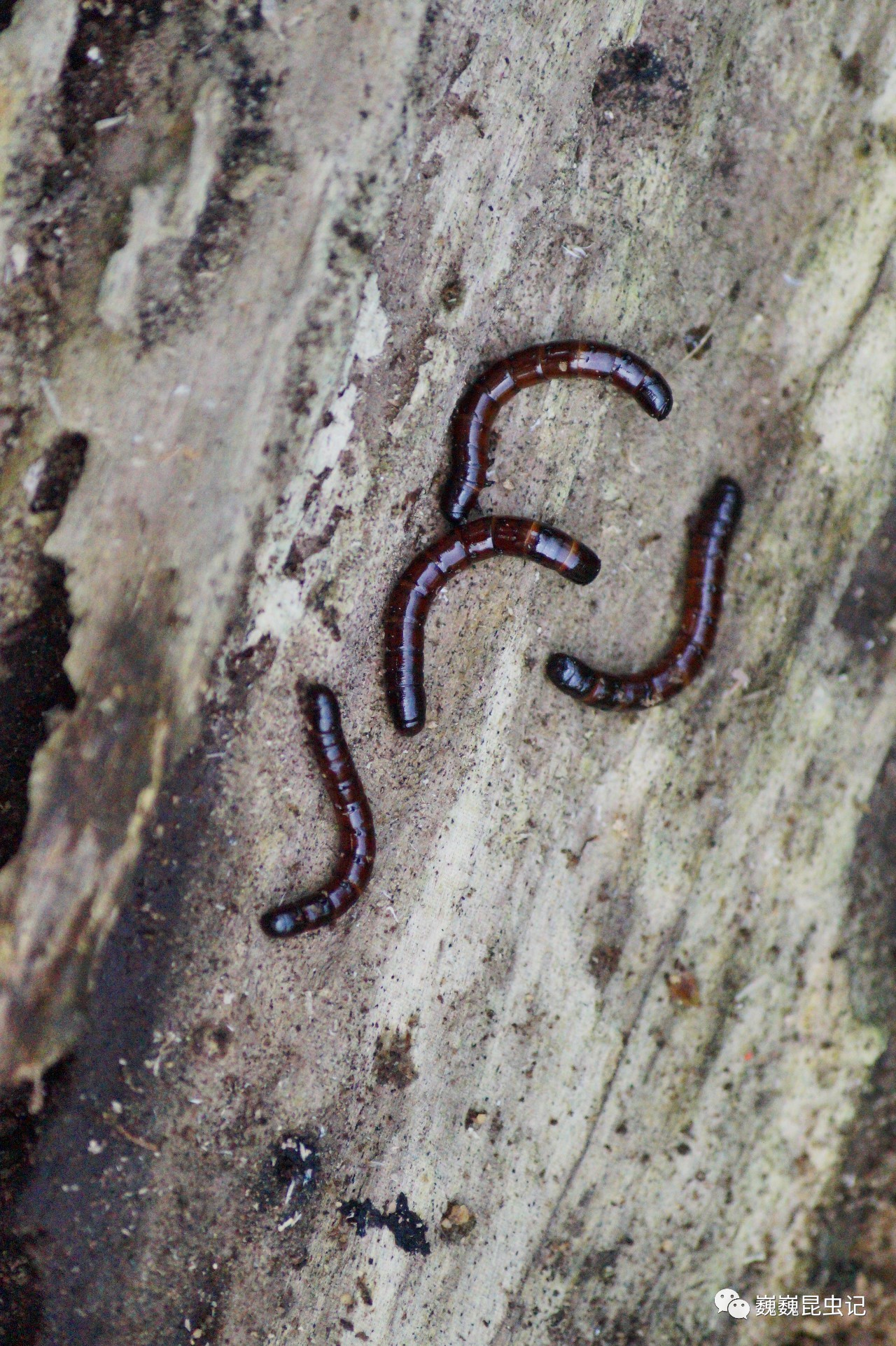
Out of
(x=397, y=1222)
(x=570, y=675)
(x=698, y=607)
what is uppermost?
(x=698, y=607)

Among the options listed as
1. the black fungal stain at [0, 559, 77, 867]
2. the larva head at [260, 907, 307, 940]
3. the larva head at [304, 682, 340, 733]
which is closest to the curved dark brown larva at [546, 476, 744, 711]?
the larva head at [304, 682, 340, 733]

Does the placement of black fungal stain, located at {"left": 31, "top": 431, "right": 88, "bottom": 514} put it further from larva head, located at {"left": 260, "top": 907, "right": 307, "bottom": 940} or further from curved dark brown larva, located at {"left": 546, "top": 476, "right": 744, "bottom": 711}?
curved dark brown larva, located at {"left": 546, "top": 476, "right": 744, "bottom": 711}

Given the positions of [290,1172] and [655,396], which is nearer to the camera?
[290,1172]

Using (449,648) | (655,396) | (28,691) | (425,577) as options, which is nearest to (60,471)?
(28,691)

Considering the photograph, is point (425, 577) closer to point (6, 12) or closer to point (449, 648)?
point (449, 648)

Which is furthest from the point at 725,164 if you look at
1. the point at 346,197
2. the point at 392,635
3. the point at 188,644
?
the point at 188,644

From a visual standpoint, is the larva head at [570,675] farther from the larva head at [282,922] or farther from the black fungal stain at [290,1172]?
the black fungal stain at [290,1172]

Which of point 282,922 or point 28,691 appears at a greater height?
point 28,691
